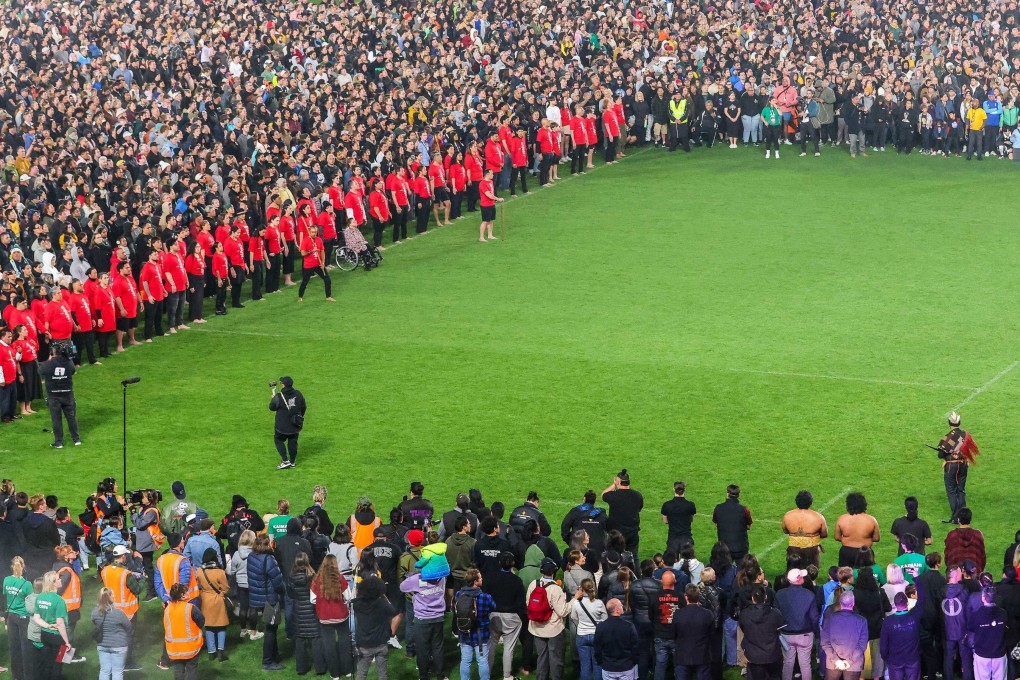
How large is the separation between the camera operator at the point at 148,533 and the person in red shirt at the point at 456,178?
20.2 metres

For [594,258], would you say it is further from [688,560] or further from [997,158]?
[688,560]

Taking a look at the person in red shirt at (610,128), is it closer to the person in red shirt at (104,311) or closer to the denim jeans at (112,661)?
the person in red shirt at (104,311)

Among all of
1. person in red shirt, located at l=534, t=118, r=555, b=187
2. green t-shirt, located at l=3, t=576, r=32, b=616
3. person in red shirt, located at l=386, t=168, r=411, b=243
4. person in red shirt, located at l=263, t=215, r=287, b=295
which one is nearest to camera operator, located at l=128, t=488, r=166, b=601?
green t-shirt, located at l=3, t=576, r=32, b=616

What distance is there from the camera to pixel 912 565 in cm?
1725

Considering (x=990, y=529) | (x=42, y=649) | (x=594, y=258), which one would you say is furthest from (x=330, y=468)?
(x=594, y=258)

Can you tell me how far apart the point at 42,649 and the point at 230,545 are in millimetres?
2596

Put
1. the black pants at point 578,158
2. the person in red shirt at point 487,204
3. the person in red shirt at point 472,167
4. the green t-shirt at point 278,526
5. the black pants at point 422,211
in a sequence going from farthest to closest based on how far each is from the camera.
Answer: the black pants at point 578,158 → the person in red shirt at point 472,167 → the black pants at point 422,211 → the person in red shirt at point 487,204 → the green t-shirt at point 278,526

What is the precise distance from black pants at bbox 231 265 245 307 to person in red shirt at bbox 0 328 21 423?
6739 millimetres

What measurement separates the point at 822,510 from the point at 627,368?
719 cm

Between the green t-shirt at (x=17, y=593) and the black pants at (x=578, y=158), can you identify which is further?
the black pants at (x=578, y=158)

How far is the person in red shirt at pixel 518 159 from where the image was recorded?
→ 134ft

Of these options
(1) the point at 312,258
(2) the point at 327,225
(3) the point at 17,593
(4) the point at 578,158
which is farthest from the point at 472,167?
(3) the point at 17,593

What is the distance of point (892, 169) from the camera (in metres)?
43.1

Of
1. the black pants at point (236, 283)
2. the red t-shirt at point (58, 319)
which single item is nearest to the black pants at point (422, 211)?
the black pants at point (236, 283)
